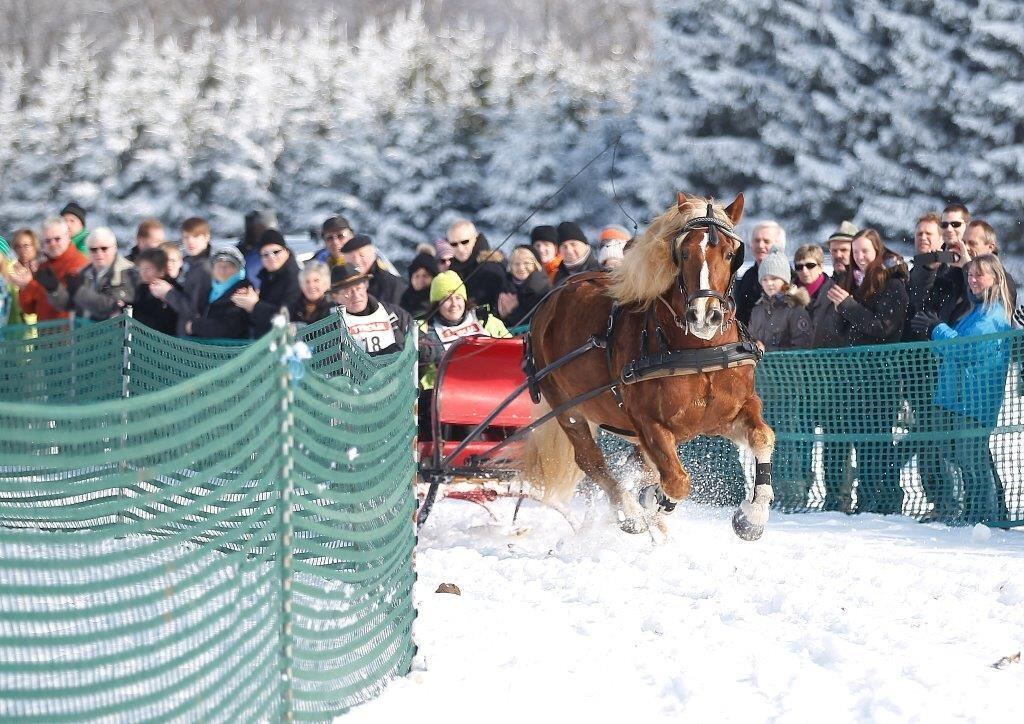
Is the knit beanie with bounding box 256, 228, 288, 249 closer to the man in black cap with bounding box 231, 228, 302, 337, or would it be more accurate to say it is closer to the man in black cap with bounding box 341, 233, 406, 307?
the man in black cap with bounding box 231, 228, 302, 337

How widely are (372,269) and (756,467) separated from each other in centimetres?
501

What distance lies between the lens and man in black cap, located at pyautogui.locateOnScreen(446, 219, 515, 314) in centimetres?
1156

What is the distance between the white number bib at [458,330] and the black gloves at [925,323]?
9.05ft

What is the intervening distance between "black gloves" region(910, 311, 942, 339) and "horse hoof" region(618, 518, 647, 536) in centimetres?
265

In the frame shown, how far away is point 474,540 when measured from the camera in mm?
8438

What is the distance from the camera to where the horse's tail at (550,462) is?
28.0ft

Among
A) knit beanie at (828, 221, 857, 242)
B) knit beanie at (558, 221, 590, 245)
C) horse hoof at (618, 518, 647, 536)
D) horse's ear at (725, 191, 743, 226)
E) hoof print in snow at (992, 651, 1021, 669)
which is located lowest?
horse hoof at (618, 518, 647, 536)

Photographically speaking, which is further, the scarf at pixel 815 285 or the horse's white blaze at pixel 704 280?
the scarf at pixel 815 285

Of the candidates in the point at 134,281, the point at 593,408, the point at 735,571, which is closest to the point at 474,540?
the point at 593,408

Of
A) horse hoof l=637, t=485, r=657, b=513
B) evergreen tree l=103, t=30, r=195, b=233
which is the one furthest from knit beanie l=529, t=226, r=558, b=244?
evergreen tree l=103, t=30, r=195, b=233

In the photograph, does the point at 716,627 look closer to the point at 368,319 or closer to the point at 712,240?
the point at 712,240

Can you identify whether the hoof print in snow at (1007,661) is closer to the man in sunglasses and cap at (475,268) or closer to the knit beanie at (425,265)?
the man in sunglasses and cap at (475,268)

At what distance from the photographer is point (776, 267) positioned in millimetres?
9703

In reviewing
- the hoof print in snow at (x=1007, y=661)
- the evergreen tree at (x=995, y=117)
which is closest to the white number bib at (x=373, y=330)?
the hoof print in snow at (x=1007, y=661)
